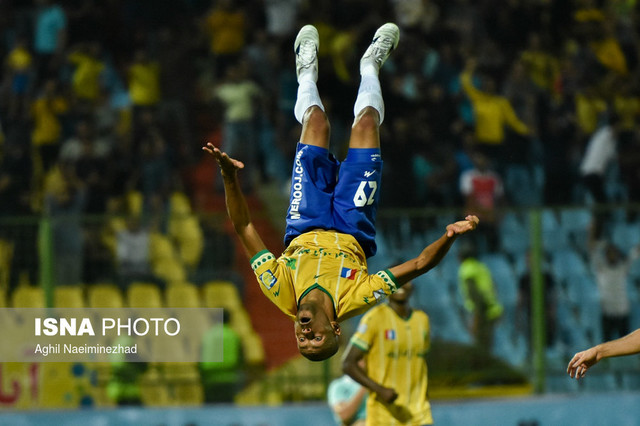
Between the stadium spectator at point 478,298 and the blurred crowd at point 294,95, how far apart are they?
2727 millimetres

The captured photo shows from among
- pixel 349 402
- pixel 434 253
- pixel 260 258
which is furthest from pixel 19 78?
pixel 434 253

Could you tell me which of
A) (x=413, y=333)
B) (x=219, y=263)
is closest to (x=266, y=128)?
(x=219, y=263)

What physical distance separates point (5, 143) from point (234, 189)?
360 inches

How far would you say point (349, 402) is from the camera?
1005 centimetres

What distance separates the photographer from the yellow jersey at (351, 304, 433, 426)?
30.8 ft

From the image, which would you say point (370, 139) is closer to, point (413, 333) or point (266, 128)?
point (413, 333)

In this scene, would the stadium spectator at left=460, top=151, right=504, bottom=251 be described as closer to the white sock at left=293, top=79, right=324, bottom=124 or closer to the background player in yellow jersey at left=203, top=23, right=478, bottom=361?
the background player in yellow jersey at left=203, top=23, right=478, bottom=361

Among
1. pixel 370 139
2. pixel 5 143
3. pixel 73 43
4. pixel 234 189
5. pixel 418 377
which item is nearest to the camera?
pixel 234 189

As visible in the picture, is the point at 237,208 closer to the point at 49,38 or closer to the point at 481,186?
the point at 481,186

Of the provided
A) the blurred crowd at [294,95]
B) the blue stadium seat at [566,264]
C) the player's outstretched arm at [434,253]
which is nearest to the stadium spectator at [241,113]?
the blurred crowd at [294,95]

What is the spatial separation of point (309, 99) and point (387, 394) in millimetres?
2525

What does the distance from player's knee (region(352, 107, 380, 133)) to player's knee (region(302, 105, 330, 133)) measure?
240mm

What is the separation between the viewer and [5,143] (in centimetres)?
1591

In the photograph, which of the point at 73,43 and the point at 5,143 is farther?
the point at 73,43
